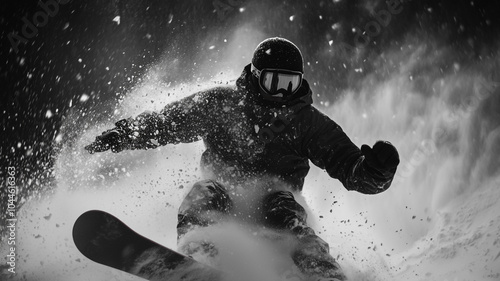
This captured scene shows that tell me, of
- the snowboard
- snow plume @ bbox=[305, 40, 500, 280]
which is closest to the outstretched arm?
the snowboard

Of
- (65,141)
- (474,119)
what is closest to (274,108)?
(65,141)

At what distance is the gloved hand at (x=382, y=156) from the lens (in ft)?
7.57

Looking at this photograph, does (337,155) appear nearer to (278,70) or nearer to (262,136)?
(262,136)

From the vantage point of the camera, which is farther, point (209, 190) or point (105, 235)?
point (209, 190)

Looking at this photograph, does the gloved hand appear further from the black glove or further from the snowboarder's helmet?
the black glove

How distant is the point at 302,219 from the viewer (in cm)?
259

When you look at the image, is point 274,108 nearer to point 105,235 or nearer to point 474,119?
point 105,235

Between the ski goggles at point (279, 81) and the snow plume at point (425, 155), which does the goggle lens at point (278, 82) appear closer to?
the ski goggles at point (279, 81)

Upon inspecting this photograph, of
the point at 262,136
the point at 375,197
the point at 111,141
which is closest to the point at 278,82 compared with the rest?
the point at 262,136

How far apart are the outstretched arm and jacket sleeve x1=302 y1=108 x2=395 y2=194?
0.78 metres

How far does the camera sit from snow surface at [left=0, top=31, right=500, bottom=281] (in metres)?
4.00

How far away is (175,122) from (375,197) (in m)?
4.59

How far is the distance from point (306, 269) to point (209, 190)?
85 centimetres

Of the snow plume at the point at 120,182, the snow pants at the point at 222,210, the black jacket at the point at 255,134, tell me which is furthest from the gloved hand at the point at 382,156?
the snow plume at the point at 120,182
